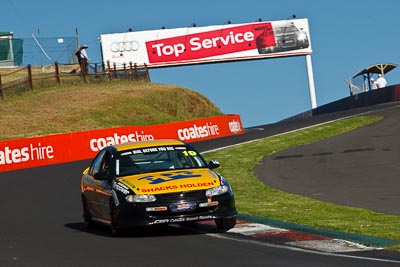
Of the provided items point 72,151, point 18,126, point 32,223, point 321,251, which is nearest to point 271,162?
point 72,151

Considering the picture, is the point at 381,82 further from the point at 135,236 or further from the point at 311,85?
the point at 135,236

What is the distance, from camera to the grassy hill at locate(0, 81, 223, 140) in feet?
154

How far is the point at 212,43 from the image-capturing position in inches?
3123

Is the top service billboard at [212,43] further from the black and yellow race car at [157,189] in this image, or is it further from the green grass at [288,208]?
the black and yellow race car at [157,189]

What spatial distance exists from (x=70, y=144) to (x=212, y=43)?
45771 mm

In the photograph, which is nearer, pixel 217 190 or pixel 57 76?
pixel 217 190

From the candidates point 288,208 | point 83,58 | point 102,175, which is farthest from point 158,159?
point 83,58

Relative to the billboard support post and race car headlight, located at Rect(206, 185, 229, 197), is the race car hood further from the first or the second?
the billboard support post

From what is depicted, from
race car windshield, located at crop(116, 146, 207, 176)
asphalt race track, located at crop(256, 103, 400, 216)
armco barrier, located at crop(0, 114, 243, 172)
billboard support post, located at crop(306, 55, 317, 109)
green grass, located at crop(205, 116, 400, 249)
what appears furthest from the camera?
billboard support post, located at crop(306, 55, 317, 109)

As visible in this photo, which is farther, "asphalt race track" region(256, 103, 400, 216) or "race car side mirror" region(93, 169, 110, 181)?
"asphalt race track" region(256, 103, 400, 216)

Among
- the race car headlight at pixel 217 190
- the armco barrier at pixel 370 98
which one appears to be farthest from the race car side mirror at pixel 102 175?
Answer: the armco barrier at pixel 370 98

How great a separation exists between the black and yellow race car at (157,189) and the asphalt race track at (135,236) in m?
0.29

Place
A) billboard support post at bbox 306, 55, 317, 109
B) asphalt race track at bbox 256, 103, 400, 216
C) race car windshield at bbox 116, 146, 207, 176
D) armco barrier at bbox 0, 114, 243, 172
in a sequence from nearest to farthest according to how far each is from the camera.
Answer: race car windshield at bbox 116, 146, 207, 176 → asphalt race track at bbox 256, 103, 400, 216 → armco barrier at bbox 0, 114, 243, 172 → billboard support post at bbox 306, 55, 317, 109

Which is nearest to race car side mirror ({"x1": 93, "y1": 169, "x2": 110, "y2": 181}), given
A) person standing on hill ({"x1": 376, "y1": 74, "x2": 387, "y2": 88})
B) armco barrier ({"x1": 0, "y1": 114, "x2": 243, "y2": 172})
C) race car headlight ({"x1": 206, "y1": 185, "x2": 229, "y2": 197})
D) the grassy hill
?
race car headlight ({"x1": 206, "y1": 185, "x2": 229, "y2": 197})
